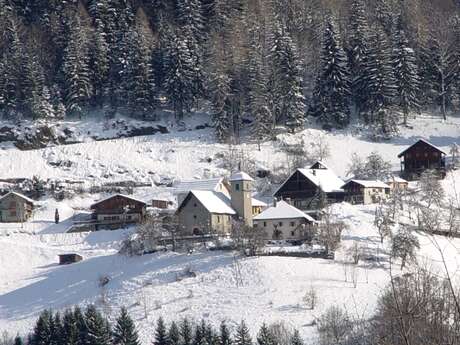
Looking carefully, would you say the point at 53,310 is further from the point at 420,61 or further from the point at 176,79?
the point at 420,61

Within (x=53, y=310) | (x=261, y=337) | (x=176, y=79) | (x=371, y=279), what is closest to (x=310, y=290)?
(x=371, y=279)

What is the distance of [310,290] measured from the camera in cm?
4462

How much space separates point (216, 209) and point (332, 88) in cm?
2983

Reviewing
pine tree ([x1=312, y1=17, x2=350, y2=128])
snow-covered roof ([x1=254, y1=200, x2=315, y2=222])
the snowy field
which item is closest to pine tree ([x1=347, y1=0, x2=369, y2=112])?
pine tree ([x1=312, y1=17, x2=350, y2=128])

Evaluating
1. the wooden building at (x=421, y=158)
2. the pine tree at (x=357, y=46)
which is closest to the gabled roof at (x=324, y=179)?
the wooden building at (x=421, y=158)

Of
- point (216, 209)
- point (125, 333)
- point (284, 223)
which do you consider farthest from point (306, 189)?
point (125, 333)

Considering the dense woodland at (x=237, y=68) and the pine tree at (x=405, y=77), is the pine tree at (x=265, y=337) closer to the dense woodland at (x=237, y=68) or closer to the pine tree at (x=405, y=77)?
the dense woodland at (x=237, y=68)

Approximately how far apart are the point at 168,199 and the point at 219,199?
28.9 ft

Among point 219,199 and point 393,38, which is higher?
point 393,38

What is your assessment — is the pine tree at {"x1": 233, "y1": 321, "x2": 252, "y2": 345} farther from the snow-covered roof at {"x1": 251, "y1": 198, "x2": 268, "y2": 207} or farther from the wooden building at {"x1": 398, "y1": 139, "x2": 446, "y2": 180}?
the wooden building at {"x1": 398, "y1": 139, "x2": 446, "y2": 180}

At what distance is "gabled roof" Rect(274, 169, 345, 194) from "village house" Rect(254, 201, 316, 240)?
7.86 metres

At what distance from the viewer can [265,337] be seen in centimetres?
3747

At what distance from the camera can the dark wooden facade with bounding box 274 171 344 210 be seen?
64250mm

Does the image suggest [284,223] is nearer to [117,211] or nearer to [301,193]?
[301,193]
